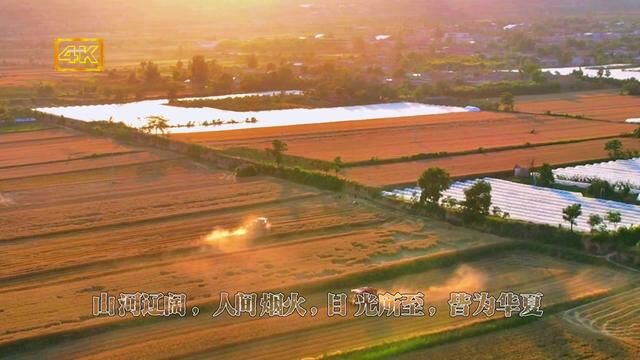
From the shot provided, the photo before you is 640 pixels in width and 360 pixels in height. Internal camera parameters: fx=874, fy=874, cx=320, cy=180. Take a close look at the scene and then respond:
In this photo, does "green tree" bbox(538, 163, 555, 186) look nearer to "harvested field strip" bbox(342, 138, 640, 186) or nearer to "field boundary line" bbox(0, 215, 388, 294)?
"harvested field strip" bbox(342, 138, 640, 186)

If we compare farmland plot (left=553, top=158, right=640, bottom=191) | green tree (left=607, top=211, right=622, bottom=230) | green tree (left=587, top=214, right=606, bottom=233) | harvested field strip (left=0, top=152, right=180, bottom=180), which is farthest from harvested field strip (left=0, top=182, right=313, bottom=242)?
farmland plot (left=553, top=158, right=640, bottom=191)

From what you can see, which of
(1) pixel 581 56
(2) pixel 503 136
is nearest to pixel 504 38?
(1) pixel 581 56

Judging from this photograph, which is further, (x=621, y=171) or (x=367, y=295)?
(x=621, y=171)

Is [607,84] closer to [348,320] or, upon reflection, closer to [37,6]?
[348,320]

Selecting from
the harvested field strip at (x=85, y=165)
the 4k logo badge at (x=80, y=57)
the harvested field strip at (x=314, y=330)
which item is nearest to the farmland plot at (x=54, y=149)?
the harvested field strip at (x=85, y=165)

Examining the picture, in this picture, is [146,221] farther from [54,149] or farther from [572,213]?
[54,149]

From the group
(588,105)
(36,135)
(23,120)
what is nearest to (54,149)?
(36,135)
